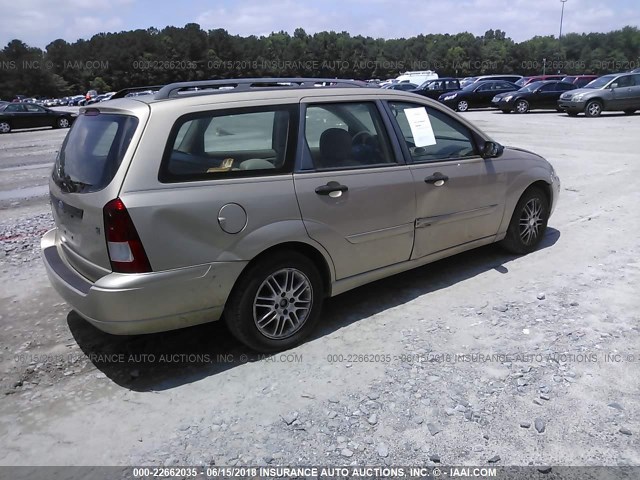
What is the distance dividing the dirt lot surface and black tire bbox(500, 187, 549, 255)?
0.19 meters

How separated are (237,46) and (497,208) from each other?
359 feet

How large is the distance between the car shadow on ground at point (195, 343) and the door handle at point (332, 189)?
1.08 meters

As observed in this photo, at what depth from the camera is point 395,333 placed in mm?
3900

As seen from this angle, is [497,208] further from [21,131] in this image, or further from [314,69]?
[314,69]

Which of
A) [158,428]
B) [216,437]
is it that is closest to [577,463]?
[216,437]

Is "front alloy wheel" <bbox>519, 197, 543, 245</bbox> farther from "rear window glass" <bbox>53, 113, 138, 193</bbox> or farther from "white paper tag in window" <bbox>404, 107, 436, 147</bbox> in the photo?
"rear window glass" <bbox>53, 113, 138, 193</bbox>

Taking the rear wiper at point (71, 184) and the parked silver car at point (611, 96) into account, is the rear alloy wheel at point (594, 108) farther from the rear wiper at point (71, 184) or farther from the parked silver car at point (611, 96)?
the rear wiper at point (71, 184)

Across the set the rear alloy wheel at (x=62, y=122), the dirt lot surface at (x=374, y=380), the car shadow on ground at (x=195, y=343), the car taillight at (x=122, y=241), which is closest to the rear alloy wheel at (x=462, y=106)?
the rear alloy wheel at (x=62, y=122)

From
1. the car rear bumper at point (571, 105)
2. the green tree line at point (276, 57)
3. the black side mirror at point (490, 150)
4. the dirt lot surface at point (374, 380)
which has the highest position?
the green tree line at point (276, 57)

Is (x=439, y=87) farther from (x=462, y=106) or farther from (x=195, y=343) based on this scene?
(x=195, y=343)

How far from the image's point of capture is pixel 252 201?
336cm

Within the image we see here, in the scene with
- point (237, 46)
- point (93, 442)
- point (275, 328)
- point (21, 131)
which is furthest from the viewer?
point (237, 46)

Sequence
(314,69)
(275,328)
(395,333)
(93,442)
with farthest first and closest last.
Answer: (314,69), (395,333), (275,328), (93,442)

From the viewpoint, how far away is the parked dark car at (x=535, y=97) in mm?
24891
